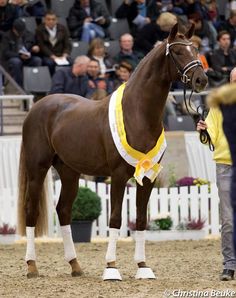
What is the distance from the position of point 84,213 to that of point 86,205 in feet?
0.45

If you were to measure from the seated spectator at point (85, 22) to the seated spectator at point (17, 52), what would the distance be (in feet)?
5.99

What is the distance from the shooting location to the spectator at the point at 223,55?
775 inches

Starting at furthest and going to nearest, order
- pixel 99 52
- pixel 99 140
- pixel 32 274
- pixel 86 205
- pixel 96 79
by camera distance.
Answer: pixel 99 52, pixel 96 79, pixel 86 205, pixel 32 274, pixel 99 140

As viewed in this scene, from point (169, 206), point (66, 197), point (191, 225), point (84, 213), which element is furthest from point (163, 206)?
point (66, 197)

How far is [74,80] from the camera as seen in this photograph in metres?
16.7

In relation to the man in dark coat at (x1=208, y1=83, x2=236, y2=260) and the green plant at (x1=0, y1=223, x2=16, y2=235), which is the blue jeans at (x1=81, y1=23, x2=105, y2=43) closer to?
the green plant at (x1=0, y1=223, x2=16, y2=235)

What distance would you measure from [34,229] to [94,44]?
7.42 metres

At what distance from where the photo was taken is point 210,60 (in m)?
19.9

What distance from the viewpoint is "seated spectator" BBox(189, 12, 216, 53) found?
21328mm

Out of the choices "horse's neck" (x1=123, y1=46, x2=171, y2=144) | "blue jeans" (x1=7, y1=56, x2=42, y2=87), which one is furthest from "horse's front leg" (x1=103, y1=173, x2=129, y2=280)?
"blue jeans" (x1=7, y1=56, x2=42, y2=87)

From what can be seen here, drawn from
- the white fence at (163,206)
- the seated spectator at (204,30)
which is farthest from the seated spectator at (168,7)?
the white fence at (163,206)

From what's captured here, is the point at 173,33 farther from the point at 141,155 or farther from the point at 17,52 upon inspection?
the point at 17,52

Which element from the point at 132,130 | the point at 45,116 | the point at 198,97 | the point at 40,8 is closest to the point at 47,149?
the point at 45,116

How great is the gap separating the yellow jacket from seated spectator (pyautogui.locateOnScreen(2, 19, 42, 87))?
28.4 feet
